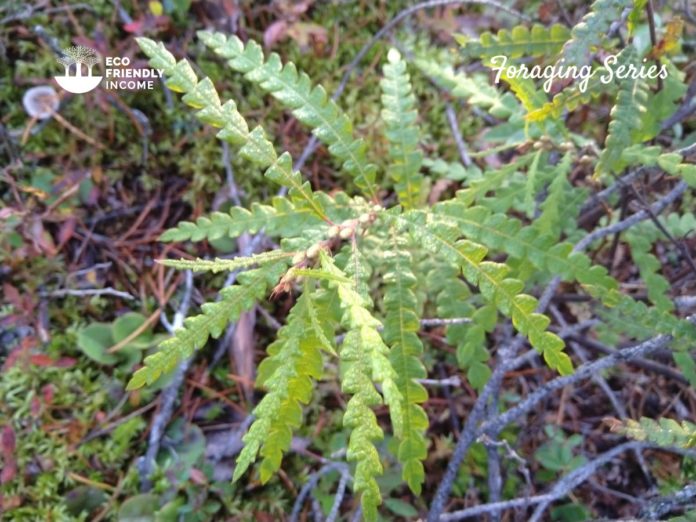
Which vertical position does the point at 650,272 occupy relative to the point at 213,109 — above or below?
below

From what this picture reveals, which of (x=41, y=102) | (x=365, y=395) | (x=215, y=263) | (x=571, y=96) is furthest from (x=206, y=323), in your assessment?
(x=41, y=102)

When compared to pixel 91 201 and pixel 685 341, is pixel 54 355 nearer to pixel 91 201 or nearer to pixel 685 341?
pixel 91 201

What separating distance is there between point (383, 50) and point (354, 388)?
2077mm

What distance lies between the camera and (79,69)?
257 centimetres

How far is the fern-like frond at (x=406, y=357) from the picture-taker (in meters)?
1.55

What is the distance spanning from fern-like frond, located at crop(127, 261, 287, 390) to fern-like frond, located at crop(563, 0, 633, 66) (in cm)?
94

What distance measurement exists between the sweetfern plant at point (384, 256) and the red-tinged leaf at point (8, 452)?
956 mm

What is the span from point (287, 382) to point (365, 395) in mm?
214

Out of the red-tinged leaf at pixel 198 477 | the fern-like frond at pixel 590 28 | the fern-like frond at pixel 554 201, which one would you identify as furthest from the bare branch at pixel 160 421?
the fern-like frond at pixel 590 28

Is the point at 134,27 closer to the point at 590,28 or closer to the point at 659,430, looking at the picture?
the point at 590,28

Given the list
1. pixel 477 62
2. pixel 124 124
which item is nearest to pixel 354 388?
pixel 124 124

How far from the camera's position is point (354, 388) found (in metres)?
1.28

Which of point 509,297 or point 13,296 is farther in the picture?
point 13,296

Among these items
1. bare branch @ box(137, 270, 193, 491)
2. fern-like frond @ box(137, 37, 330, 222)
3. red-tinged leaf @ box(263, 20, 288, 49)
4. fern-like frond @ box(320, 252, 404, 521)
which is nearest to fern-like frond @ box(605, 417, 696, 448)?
fern-like frond @ box(320, 252, 404, 521)
